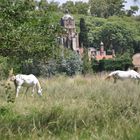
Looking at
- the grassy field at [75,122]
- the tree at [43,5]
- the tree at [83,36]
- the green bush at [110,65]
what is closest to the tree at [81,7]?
the tree at [83,36]

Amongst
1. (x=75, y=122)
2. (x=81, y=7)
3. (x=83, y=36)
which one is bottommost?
(x=75, y=122)

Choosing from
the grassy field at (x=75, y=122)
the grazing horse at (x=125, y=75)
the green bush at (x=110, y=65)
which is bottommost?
the green bush at (x=110, y=65)

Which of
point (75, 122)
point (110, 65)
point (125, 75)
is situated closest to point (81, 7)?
point (110, 65)

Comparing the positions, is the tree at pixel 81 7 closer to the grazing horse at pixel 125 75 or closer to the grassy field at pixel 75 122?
the grazing horse at pixel 125 75

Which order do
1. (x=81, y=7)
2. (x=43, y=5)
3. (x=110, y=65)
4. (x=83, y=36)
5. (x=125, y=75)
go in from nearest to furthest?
(x=43, y=5)
(x=125, y=75)
(x=110, y=65)
(x=83, y=36)
(x=81, y=7)

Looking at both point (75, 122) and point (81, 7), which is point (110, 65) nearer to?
point (75, 122)

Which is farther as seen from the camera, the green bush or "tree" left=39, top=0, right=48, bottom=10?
the green bush

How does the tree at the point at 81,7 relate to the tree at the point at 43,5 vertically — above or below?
above

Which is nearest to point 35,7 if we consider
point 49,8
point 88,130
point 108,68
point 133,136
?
point 49,8

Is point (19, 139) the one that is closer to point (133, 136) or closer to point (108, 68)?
point (133, 136)

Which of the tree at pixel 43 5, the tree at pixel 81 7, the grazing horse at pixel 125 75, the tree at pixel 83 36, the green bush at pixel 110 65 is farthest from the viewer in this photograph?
the tree at pixel 81 7

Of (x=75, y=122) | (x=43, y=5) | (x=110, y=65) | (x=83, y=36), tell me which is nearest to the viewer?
(x=75, y=122)

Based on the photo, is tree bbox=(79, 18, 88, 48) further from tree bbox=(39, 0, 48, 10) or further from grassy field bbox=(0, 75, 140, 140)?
grassy field bbox=(0, 75, 140, 140)

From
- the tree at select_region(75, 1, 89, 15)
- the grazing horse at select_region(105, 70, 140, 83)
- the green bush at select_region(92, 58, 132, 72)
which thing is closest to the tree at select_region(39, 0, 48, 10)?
the grazing horse at select_region(105, 70, 140, 83)
